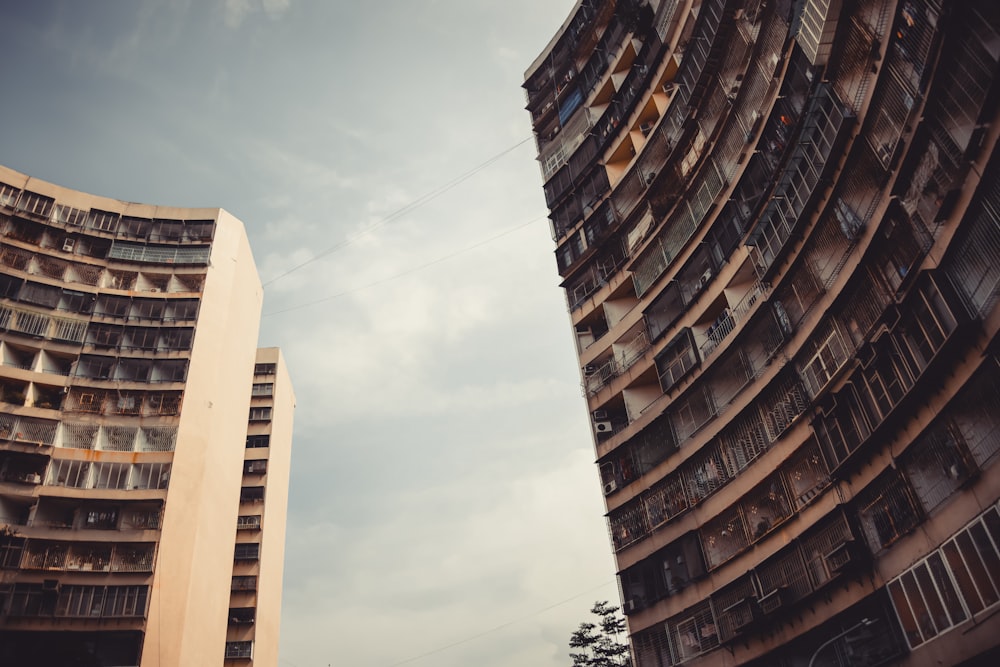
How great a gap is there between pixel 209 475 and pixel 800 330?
3000cm

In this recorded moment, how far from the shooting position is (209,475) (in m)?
36.5

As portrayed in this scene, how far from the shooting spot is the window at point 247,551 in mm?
47312

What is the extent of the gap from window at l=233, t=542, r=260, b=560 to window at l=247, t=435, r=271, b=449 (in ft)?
24.4

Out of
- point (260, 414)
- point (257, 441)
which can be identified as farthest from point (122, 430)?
point (260, 414)

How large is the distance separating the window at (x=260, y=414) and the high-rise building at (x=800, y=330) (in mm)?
30198

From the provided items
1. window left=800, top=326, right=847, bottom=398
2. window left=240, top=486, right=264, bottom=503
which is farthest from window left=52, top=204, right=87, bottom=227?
window left=800, top=326, right=847, bottom=398

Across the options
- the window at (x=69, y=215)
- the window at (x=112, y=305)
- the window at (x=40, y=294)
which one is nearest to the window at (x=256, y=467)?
the window at (x=112, y=305)

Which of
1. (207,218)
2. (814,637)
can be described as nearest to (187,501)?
(207,218)

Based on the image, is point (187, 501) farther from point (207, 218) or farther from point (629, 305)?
point (629, 305)

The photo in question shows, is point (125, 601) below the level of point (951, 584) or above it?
above

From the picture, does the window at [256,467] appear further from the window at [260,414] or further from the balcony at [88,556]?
the balcony at [88,556]

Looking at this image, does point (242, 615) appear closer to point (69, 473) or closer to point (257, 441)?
point (257, 441)

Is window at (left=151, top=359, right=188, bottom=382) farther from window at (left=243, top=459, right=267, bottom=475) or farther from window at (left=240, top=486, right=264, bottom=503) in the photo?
window at (left=243, top=459, right=267, bottom=475)

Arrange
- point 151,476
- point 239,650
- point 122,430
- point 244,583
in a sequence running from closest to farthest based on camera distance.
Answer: point 151,476
point 122,430
point 239,650
point 244,583
